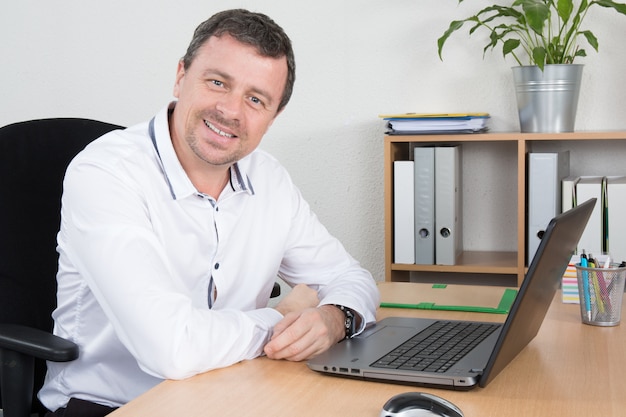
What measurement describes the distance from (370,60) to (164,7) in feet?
2.67

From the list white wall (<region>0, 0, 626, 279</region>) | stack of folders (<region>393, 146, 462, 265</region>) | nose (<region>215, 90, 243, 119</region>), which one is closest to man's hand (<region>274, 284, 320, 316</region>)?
nose (<region>215, 90, 243, 119</region>)

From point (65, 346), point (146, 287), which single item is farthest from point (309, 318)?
point (65, 346)

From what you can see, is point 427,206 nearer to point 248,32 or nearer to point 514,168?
point 514,168

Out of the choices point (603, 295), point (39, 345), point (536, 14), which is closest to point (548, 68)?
point (536, 14)

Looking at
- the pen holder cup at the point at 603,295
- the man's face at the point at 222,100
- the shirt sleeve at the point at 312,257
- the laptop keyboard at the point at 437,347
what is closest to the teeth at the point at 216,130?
the man's face at the point at 222,100

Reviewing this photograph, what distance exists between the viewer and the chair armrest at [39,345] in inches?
52.5

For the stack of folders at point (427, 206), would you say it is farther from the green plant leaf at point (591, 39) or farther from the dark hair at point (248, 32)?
the dark hair at point (248, 32)

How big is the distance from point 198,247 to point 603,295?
766 millimetres

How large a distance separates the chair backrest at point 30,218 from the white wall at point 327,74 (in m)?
1.33

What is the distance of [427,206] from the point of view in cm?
249

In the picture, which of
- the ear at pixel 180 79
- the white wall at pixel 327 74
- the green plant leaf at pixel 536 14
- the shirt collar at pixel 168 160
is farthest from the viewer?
the white wall at pixel 327 74

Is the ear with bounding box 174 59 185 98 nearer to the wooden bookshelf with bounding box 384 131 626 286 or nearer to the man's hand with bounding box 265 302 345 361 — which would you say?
the man's hand with bounding box 265 302 345 361

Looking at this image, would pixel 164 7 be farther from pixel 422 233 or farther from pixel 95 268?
pixel 95 268

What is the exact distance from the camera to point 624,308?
157cm
